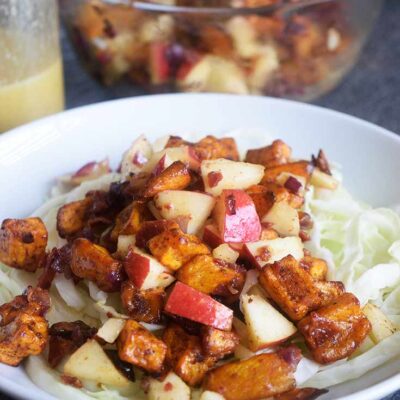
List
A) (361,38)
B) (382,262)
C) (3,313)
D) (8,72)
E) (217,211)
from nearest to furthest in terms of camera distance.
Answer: (3,313) → (217,211) → (382,262) → (8,72) → (361,38)

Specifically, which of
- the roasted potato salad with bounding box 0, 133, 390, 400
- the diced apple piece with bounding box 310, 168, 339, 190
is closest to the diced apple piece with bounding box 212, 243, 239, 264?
the roasted potato salad with bounding box 0, 133, 390, 400

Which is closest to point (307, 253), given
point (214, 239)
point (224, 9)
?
point (214, 239)

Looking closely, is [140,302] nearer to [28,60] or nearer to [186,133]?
[186,133]

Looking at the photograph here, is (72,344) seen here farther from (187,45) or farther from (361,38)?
(361,38)

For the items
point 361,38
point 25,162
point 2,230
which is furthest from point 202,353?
point 361,38

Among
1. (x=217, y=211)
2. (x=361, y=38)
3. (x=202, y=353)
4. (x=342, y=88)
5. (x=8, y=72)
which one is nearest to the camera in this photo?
Result: (x=202, y=353)
